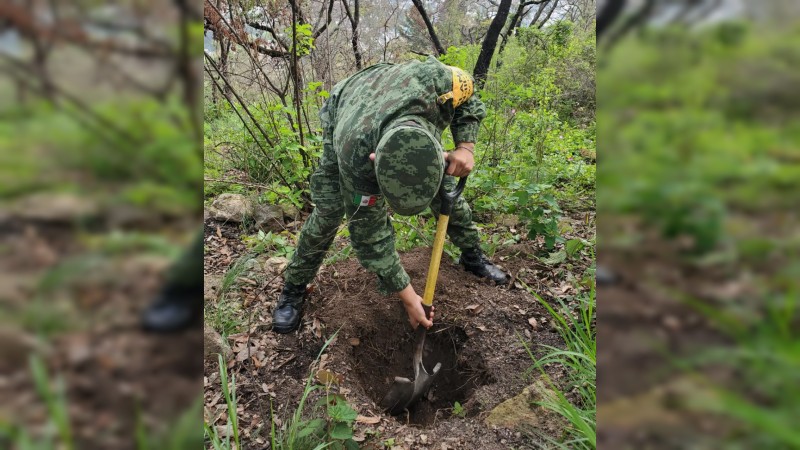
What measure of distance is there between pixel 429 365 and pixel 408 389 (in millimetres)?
385

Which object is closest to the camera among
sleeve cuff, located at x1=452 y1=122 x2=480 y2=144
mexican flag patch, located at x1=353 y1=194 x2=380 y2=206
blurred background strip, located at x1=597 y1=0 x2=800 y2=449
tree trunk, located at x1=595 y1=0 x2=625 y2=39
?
blurred background strip, located at x1=597 y1=0 x2=800 y2=449

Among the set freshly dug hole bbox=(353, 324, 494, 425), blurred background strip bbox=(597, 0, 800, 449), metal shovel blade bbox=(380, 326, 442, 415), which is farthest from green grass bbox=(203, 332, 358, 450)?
Answer: blurred background strip bbox=(597, 0, 800, 449)

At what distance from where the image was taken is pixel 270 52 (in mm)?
4828

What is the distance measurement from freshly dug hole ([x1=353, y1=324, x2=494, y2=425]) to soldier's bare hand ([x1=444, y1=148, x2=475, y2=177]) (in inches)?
40.1

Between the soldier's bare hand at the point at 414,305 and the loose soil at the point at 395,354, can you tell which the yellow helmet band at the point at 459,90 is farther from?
the loose soil at the point at 395,354

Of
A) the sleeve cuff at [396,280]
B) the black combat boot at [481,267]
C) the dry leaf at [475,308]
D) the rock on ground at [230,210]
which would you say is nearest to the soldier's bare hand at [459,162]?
the sleeve cuff at [396,280]

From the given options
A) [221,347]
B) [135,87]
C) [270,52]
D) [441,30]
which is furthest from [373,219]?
[441,30]

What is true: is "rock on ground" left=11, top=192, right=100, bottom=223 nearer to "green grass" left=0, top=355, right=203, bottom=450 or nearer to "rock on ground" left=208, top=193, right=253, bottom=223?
"green grass" left=0, top=355, right=203, bottom=450

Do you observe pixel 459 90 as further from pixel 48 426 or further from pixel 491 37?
pixel 491 37

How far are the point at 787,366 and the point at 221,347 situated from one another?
279 centimetres

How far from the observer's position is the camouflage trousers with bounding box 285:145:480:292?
2465 millimetres

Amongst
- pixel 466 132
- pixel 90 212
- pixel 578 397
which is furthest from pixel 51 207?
pixel 466 132

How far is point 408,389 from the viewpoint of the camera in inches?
103

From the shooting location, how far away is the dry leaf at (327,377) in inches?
97.7
